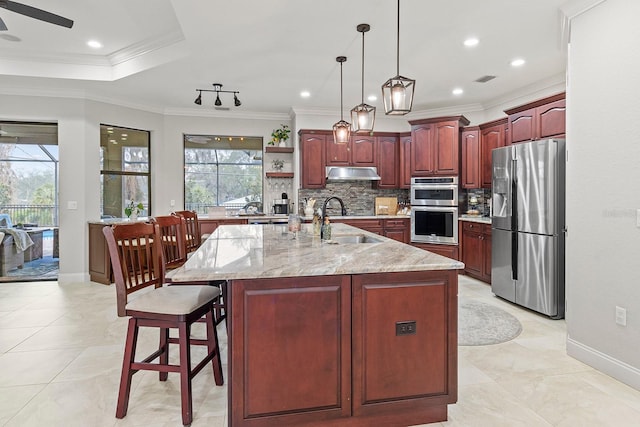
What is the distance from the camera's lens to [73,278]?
5.26 metres

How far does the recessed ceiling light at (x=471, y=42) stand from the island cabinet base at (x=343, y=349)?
273 centimetres

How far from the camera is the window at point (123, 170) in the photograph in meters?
5.64

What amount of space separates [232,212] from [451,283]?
515 cm

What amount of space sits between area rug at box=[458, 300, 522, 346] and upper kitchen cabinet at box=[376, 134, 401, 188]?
2.80 meters

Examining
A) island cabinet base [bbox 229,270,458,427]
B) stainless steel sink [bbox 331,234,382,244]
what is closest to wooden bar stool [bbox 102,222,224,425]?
island cabinet base [bbox 229,270,458,427]

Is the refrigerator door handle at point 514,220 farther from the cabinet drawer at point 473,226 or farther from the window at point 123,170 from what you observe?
the window at point 123,170

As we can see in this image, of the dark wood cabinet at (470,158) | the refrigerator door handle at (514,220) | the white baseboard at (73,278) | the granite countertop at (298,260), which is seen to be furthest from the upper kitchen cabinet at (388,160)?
the white baseboard at (73,278)

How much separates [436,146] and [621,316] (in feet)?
12.5

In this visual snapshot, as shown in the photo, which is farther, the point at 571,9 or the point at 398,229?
the point at 398,229

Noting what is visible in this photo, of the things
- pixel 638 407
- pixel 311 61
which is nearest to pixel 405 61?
pixel 311 61

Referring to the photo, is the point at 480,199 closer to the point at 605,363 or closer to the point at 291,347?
the point at 605,363

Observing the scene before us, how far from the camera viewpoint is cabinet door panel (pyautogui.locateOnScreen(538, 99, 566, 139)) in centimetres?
386

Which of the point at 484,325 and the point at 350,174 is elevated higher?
the point at 350,174

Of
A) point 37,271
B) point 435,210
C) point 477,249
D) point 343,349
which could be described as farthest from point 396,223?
point 37,271
